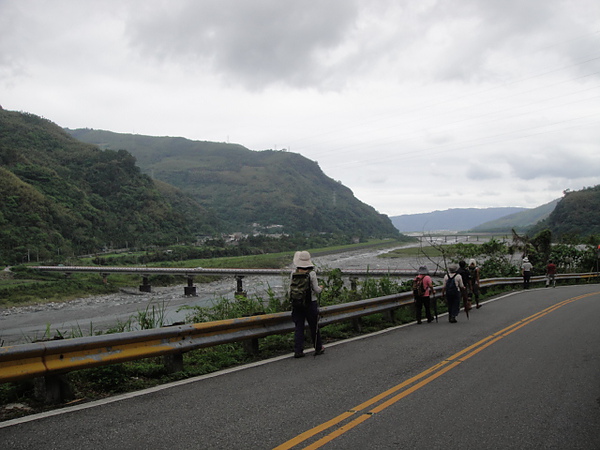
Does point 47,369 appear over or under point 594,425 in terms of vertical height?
over

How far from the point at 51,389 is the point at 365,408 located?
10.8 feet

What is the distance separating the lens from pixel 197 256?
88125mm

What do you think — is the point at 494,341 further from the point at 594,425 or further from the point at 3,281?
the point at 3,281

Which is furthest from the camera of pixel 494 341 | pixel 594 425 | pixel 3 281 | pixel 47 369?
pixel 3 281

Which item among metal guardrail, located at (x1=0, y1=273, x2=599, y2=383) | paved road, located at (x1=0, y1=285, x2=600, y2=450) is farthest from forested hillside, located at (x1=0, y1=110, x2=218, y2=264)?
paved road, located at (x1=0, y1=285, x2=600, y2=450)

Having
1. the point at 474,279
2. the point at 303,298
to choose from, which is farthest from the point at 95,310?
the point at 303,298

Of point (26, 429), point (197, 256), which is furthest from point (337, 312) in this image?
point (197, 256)

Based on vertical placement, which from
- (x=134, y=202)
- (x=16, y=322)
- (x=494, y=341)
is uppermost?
(x=134, y=202)

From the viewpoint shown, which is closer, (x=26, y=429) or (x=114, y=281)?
(x=26, y=429)

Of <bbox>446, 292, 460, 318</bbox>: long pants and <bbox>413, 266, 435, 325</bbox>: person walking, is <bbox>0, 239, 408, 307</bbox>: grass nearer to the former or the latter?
<bbox>413, 266, 435, 325</bbox>: person walking

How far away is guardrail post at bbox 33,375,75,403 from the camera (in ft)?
16.9

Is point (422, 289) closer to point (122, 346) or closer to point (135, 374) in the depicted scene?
point (135, 374)

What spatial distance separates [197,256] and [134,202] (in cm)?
3024

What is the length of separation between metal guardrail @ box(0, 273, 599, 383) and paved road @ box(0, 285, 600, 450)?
20.8 inches
